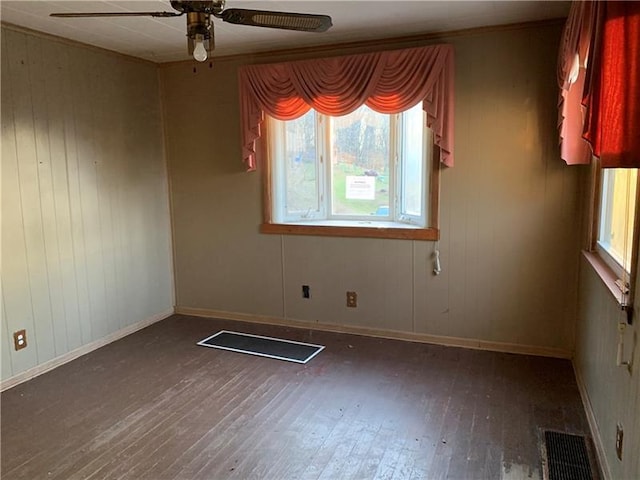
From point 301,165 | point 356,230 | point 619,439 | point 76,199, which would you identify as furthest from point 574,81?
point 76,199

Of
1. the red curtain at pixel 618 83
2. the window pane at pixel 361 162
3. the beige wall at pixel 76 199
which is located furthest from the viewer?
the window pane at pixel 361 162

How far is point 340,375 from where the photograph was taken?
314 centimetres

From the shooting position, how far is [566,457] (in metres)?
2.23

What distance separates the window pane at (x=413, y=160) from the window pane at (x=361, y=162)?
0.14m

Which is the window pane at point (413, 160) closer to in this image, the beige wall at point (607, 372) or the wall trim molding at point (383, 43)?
the wall trim molding at point (383, 43)

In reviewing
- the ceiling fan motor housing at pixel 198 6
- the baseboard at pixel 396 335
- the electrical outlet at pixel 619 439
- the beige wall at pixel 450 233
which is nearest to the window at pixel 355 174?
the beige wall at pixel 450 233

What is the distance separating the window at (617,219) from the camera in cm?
207

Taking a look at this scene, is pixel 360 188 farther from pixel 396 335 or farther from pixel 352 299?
pixel 396 335

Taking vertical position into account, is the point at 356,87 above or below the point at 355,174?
above

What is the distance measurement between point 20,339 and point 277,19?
8.50 ft

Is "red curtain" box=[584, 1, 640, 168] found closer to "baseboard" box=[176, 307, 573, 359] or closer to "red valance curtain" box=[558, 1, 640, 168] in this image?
"red valance curtain" box=[558, 1, 640, 168]

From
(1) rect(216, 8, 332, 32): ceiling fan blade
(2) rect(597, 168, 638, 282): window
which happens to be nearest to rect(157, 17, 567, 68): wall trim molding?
(2) rect(597, 168, 638, 282): window

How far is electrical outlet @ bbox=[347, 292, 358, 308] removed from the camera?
386cm

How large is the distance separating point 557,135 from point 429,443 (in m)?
2.08
